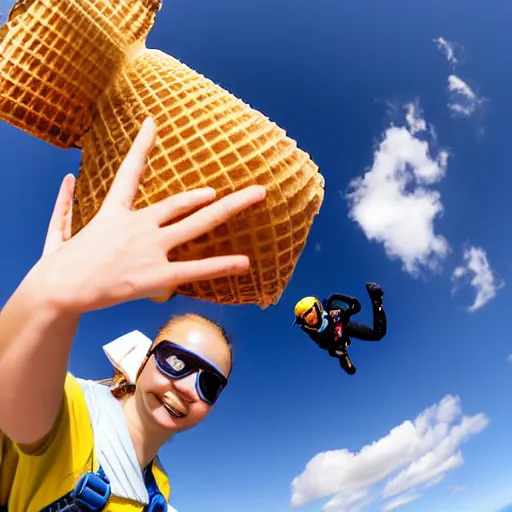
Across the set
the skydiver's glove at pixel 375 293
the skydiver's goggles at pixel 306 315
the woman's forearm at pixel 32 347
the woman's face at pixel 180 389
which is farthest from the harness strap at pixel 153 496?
the skydiver's glove at pixel 375 293

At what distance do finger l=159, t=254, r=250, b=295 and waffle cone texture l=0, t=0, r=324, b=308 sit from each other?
0.50ft

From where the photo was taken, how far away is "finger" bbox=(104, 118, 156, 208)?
3.38ft

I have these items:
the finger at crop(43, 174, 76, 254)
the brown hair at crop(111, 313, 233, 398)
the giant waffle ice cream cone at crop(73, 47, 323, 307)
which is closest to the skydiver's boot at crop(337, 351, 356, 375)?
the brown hair at crop(111, 313, 233, 398)

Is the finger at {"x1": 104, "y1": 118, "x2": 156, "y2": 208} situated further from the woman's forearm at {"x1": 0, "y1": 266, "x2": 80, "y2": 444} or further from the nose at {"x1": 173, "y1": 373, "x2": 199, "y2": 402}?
the nose at {"x1": 173, "y1": 373, "x2": 199, "y2": 402}

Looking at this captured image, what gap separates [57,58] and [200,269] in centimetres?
72

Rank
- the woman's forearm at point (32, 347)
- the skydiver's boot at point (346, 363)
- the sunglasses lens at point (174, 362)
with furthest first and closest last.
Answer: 1. the skydiver's boot at point (346, 363)
2. the sunglasses lens at point (174, 362)
3. the woman's forearm at point (32, 347)

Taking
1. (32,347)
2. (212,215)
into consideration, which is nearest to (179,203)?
(212,215)

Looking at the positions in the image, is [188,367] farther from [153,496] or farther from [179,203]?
[179,203]

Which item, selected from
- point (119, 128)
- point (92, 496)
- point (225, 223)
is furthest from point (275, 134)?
point (92, 496)

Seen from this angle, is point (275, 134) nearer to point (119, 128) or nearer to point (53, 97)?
point (119, 128)

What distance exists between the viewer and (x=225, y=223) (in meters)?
1.17

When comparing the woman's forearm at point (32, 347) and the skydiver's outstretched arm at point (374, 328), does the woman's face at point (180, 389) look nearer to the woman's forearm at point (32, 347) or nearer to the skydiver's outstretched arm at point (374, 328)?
the woman's forearm at point (32, 347)

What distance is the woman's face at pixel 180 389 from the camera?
193 cm

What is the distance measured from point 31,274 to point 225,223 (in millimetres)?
452
